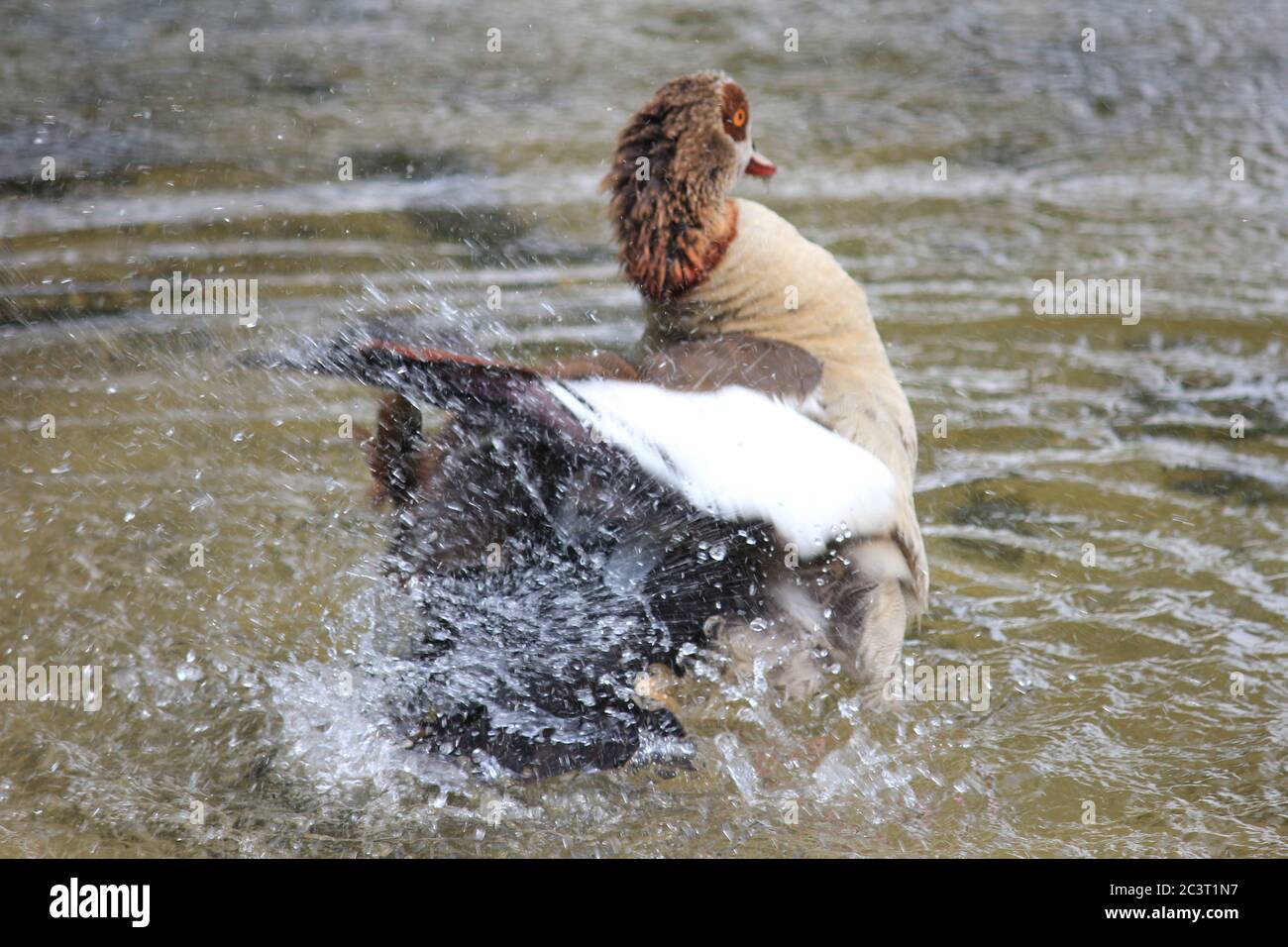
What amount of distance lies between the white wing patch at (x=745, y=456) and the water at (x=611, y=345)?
0.56m

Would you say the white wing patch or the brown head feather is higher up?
the brown head feather

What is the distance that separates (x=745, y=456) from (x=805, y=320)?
24.5 inches

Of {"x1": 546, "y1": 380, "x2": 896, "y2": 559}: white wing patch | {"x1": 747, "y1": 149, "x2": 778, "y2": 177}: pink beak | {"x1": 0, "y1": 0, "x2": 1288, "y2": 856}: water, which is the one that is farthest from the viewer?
{"x1": 747, "y1": 149, "x2": 778, "y2": 177}: pink beak

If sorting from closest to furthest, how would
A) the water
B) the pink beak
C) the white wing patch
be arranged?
the white wing patch < the water < the pink beak

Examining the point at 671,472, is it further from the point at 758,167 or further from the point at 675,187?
the point at 758,167

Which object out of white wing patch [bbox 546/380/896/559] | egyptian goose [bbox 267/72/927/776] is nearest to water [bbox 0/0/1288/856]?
egyptian goose [bbox 267/72/927/776]

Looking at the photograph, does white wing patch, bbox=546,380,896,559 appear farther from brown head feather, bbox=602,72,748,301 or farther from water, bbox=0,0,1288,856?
water, bbox=0,0,1288,856

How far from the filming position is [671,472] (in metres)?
2.53

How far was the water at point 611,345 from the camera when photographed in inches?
115

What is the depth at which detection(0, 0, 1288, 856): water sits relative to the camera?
9.60 feet

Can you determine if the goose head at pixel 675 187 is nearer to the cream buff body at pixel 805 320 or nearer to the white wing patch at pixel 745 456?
the cream buff body at pixel 805 320

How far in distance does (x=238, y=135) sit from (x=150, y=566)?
307cm

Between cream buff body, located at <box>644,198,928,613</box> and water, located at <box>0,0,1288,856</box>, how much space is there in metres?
0.59

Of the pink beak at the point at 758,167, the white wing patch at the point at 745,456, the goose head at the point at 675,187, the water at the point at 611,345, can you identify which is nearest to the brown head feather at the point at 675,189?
the goose head at the point at 675,187
